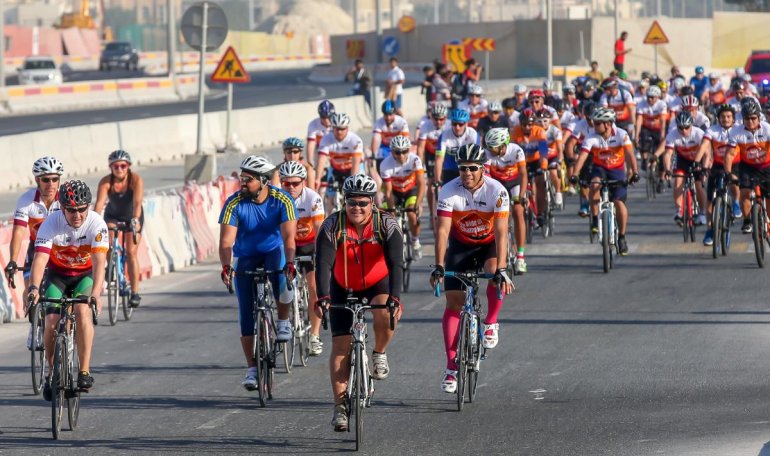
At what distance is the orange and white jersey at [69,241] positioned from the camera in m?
10.9

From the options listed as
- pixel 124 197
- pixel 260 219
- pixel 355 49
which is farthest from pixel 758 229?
pixel 355 49

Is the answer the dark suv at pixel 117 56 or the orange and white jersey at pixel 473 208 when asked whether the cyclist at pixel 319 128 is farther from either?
the dark suv at pixel 117 56

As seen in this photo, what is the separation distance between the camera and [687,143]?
21734 millimetres

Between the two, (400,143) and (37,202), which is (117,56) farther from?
(37,202)

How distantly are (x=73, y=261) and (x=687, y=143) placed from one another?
12526 mm

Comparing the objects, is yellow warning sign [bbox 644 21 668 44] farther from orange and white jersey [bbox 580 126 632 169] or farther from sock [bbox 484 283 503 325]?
sock [bbox 484 283 503 325]

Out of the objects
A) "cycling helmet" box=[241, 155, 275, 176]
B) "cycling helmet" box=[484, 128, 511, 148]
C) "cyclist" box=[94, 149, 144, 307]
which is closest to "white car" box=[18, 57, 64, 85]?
"cycling helmet" box=[484, 128, 511, 148]

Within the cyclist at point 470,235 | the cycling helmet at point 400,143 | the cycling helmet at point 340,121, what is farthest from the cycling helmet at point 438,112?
the cyclist at point 470,235

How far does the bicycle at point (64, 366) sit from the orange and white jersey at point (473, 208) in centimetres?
287

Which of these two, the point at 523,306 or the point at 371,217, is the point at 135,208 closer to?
the point at 523,306

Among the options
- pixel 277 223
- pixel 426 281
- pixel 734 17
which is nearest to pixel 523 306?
pixel 426 281

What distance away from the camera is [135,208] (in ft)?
52.6

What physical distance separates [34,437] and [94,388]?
6.55ft

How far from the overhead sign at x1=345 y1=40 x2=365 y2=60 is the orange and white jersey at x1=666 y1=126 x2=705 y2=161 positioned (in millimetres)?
55588
